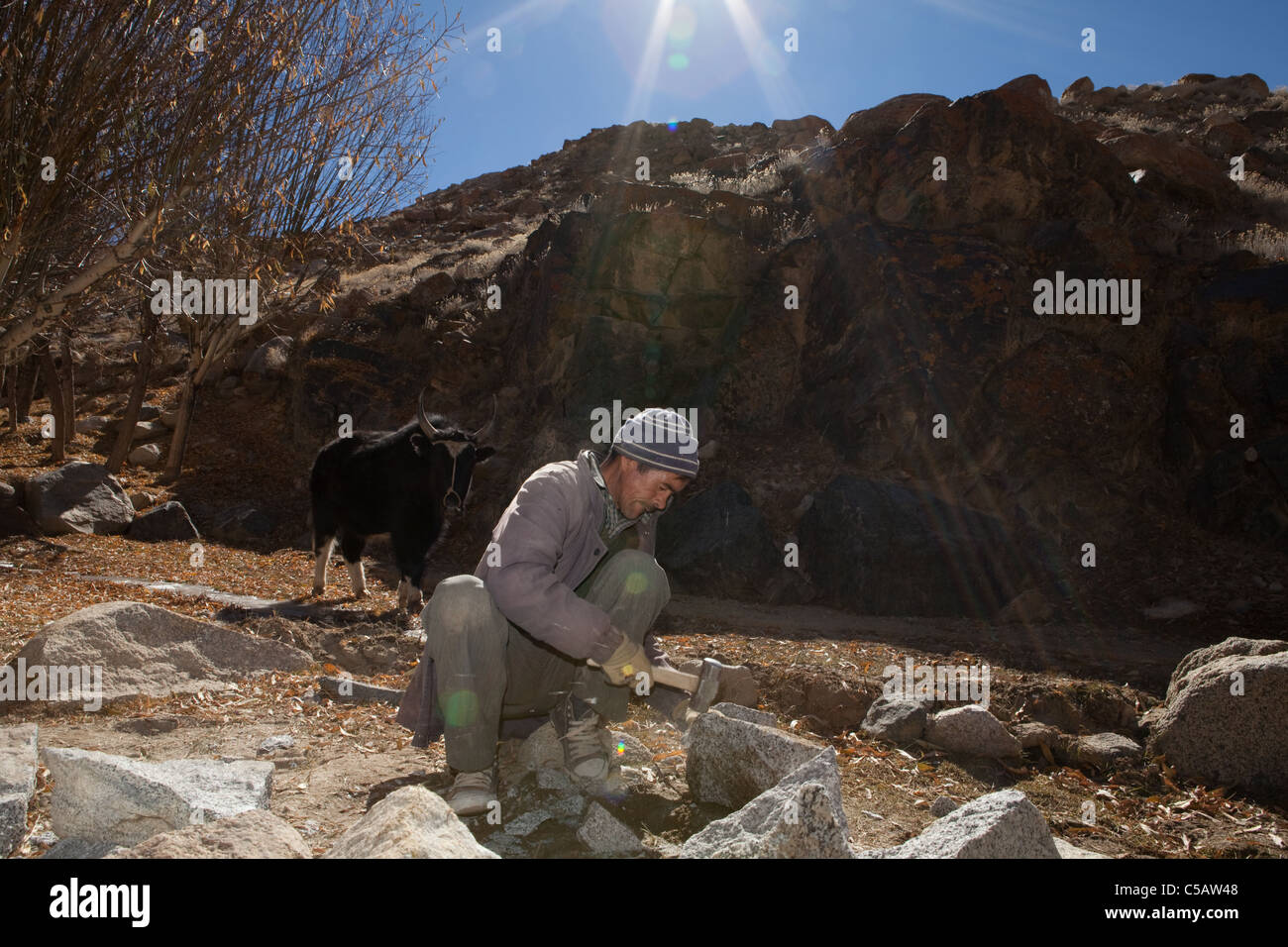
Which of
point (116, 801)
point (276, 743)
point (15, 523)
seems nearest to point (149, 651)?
point (276, 743)

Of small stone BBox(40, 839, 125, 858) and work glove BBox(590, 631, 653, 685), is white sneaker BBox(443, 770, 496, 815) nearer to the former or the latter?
work glove BBox(590, 631, 653, 685)

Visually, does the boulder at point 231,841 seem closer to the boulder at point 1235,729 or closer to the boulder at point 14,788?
the boulder at point 14,788

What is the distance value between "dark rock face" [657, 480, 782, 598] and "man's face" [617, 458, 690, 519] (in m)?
7.29

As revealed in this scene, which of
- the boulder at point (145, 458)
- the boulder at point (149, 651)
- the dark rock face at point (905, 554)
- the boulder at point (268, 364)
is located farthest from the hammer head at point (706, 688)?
the boulder at point (268, 364)

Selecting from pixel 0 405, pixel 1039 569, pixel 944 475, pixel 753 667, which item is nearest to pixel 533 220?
pixel 0 405

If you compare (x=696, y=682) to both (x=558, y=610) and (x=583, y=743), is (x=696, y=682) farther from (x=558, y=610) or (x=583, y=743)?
(x=558, y=610)

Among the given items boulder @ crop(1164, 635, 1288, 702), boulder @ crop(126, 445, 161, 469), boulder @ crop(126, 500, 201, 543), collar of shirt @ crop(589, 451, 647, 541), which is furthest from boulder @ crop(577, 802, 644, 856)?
boulder @ crop(126, 445, 161, 469)

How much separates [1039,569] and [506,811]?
8781 mm

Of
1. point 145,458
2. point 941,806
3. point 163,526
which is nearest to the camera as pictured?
point 941,806

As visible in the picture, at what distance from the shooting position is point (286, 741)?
4.17 meters

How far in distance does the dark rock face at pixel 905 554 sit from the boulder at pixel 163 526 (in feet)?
29.2

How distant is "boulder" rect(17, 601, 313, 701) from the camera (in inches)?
186

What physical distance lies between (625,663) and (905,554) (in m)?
7.62

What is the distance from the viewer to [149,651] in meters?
5.09
